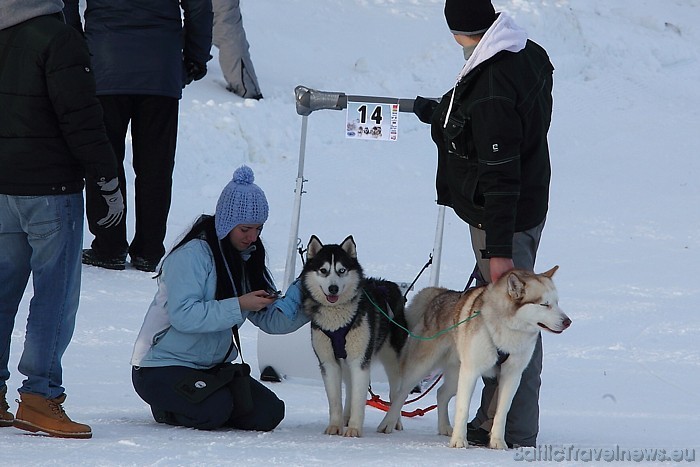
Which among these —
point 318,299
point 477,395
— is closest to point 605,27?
point 477,395

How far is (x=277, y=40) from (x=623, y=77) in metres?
4.60

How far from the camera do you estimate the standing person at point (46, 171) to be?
371 cm

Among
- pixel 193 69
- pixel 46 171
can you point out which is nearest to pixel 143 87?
pixel 193 69

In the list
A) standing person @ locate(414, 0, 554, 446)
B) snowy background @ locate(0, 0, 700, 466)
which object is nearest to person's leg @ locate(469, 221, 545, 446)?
standing person @ locate(414, 0, 554, 446)

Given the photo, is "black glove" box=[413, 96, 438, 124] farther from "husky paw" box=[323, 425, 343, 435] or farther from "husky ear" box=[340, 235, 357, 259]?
"husky paw" box=[323, 425, 343, 435]

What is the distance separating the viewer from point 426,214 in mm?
9164

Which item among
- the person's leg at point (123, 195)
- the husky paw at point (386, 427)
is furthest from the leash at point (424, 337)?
the person's leg at point (123, 195)

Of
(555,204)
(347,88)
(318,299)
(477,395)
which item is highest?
(347,88)

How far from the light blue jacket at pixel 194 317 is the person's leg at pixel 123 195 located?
239 centimetres

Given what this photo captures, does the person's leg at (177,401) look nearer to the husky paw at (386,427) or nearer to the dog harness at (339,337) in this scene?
the dog harness at (339,337)

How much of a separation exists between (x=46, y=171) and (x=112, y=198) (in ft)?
0.89

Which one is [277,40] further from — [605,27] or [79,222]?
[79,222]

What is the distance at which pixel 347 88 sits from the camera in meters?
12.6

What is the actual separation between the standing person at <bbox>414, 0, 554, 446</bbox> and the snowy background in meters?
0.59
